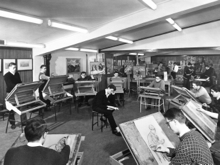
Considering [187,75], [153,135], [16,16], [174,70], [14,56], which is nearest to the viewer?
[153,135]

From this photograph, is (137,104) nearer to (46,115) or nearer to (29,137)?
(46,115)

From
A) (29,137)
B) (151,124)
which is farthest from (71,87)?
(29,137)

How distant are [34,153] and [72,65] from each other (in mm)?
8308

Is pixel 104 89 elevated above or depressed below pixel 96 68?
below

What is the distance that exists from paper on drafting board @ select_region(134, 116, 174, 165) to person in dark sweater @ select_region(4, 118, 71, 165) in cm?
114

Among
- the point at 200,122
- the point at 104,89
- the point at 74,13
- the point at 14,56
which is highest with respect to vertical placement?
the point at 74,13

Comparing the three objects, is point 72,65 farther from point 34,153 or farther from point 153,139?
point 34,153

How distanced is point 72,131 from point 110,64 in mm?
6431

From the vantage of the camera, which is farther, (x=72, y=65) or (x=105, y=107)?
(x=72, y=65)

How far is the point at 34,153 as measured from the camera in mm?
1416

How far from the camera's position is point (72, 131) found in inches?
176

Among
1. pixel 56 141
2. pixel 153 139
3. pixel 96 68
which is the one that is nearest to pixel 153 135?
pixel 153 139

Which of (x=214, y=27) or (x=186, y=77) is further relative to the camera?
(x=186, y=77)

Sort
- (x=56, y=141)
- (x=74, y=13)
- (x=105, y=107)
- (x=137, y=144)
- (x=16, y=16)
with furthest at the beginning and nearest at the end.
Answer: (x=105, y=107), (x=74, y=13), (x=16, y=16), (x=56, y=141), (x=137, y=144)
